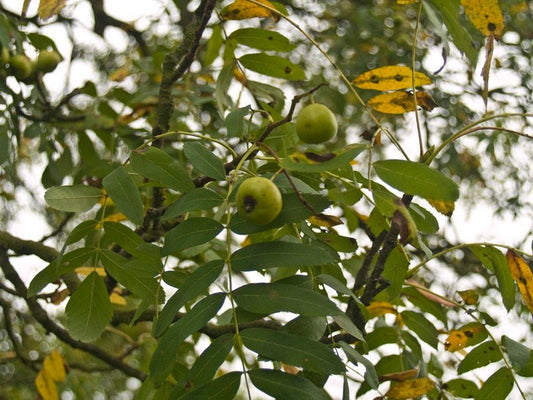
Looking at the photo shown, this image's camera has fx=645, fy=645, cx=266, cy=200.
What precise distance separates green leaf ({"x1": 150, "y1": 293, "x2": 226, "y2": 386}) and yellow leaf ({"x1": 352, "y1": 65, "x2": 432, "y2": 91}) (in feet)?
2.15

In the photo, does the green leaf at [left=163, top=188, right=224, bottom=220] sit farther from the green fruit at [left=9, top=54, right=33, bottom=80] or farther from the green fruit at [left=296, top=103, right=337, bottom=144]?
the green fruit at [left=9, top=54, right=33, bottom=80]

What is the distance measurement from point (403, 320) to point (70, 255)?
2.78 feet

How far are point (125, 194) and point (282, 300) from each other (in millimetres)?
413

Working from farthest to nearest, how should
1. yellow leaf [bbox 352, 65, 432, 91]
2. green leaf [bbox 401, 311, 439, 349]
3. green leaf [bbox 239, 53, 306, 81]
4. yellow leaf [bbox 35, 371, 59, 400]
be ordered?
yellow leaf [bbox 35, 371, 59, 400] → green leaf [bbox 239, 53, 306, 81] → green leaf [bbox 401, 311, 439, 349] → yellow leaf [bbox 352, 65, 432, 91]

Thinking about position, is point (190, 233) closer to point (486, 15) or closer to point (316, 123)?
point (316, 123)

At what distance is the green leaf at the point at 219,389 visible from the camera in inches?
40.9

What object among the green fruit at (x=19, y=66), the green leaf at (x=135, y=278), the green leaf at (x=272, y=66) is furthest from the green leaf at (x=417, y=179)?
the green fruit at (x=19, y=66)

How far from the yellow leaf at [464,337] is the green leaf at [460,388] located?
0.14 m

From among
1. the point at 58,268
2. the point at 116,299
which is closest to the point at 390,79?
the point at 58,268

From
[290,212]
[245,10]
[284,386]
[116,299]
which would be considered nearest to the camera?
[284,386]

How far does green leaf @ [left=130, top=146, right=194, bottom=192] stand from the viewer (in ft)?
4.27

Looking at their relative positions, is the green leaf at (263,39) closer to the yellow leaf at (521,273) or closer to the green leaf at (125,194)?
the green leaf at (125,194)

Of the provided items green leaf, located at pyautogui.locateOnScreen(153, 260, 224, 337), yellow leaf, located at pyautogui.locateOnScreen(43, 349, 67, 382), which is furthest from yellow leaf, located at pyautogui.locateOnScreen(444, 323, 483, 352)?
yellow leaf, located at pyautogui.locateOnScreen(43, 349, 67, 382)

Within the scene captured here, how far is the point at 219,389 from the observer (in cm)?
107
